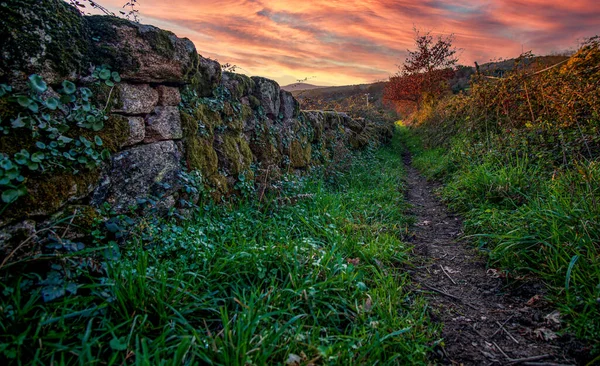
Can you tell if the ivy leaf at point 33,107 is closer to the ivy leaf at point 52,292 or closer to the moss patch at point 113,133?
the moss patch at point 113,133

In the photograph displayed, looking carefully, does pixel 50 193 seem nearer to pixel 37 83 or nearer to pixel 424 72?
pixel 37 83

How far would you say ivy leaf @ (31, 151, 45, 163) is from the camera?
2.01 meters

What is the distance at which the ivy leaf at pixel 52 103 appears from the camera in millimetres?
2077

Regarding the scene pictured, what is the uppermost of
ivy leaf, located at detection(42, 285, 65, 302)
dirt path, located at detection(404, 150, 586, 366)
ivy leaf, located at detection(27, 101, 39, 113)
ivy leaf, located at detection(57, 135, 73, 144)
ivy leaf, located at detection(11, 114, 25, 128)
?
ivy leaf, located at detection(27, 101, 39, 113)

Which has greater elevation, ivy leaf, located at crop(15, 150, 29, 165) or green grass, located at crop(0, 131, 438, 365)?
ivy leaf, located at crop(15, 150, 29, 165)

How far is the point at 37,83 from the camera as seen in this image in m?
2.00

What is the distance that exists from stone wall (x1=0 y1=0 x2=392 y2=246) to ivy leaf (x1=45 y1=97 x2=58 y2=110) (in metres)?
0.16

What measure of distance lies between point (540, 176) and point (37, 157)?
5587mm

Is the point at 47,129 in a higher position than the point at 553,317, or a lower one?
higher

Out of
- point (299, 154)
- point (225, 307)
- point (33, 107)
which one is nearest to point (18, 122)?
point (33, 107)

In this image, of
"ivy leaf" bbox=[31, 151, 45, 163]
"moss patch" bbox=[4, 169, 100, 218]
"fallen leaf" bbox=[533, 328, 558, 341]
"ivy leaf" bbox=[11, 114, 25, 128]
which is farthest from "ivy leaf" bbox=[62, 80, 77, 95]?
"fallen leaf" bbox=[533, 328, 558, 341]

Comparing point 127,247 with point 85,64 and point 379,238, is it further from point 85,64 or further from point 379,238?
point 379,238

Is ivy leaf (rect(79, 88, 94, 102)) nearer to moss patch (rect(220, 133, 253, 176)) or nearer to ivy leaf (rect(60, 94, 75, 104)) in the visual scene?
ivy leaf (rect(60, 94, 75, 104))

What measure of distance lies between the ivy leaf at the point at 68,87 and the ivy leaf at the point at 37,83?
16 cm
